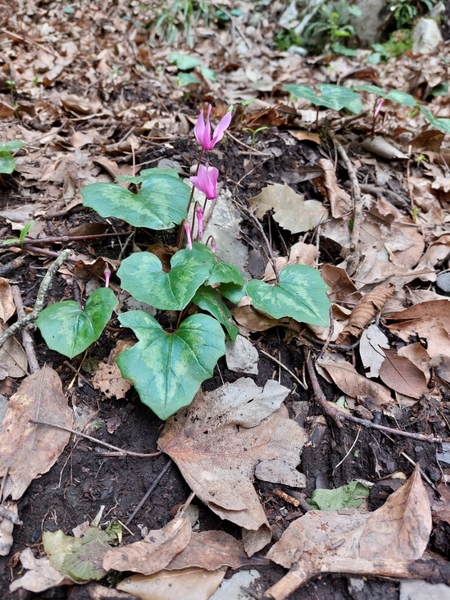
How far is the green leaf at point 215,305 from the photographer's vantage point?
1602 mm

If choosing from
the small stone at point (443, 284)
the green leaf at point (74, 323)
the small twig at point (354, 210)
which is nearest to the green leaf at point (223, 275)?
the green leaf at point (74, 323)

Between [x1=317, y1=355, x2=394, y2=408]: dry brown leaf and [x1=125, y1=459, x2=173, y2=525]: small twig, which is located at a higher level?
[x1=317, y1=355, x2=394, y2=408]: dry brown leaf

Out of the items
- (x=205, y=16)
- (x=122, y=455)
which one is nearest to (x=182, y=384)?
(x=122, y=455)

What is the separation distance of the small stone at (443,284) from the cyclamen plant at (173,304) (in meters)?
0.77

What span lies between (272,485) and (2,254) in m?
1.49

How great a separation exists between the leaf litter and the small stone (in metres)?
0.04

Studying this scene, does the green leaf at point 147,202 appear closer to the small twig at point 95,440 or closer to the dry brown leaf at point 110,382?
A: the dry brown leaf at point 110,382

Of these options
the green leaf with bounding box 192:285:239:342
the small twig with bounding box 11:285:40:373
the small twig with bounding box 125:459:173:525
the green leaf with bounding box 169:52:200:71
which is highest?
the green leaf with bounding box 169:52:200:71

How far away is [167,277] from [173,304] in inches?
6.2

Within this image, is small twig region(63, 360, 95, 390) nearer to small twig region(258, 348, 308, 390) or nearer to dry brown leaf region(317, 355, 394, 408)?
small twig region(258, 348, 308, 390)

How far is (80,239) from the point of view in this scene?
196 centimetres

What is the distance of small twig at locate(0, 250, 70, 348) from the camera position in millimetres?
1574

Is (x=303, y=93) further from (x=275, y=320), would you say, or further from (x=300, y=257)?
(x=275, y=320)

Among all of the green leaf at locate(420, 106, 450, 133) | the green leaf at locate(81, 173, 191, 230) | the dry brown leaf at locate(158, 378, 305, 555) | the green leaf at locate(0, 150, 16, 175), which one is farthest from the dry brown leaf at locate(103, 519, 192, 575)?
the green leaf at locate(420, 106, 450, 133)
